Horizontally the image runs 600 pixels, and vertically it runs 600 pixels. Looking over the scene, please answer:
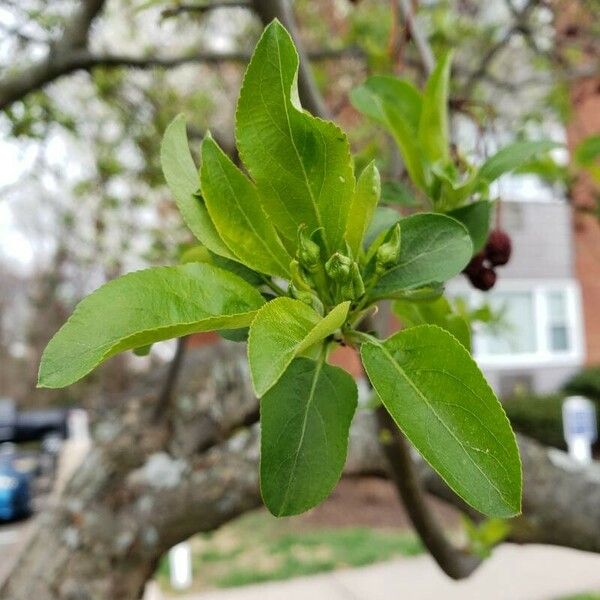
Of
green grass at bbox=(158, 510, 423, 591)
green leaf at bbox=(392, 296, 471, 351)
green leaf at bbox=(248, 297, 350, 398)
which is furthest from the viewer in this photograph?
green grass at bbox=(158, 510, 423, 591)

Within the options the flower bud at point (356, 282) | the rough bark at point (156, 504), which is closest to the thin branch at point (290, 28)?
the flower bud at point (356, 282)

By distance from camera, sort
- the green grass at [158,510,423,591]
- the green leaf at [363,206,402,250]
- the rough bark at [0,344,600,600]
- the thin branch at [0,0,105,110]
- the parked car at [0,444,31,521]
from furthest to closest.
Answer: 1. the parked car at [0,444,31,521]
2. the green grass at [158,510,423,591]
3. the thin branch at [0,0,105,110]
4. the rough bark at [0,344,600,600]
5. the green leaf at [363,206,402,250]

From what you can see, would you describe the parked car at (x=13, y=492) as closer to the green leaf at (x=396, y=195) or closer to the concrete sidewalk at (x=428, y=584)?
the concrete sidewalk at (x=428, y=584)

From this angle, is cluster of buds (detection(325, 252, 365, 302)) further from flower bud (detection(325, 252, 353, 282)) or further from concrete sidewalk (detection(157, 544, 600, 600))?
concrete sidewalk (detection(157, 544, 600, 600))

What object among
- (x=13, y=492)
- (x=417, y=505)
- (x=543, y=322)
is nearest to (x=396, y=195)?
(x=417, y=505)

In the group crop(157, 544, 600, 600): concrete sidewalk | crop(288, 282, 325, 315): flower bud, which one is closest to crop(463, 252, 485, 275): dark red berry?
crop(288, 282, 325, 315): flower bud

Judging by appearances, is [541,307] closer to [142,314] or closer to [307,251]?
[307,251]
